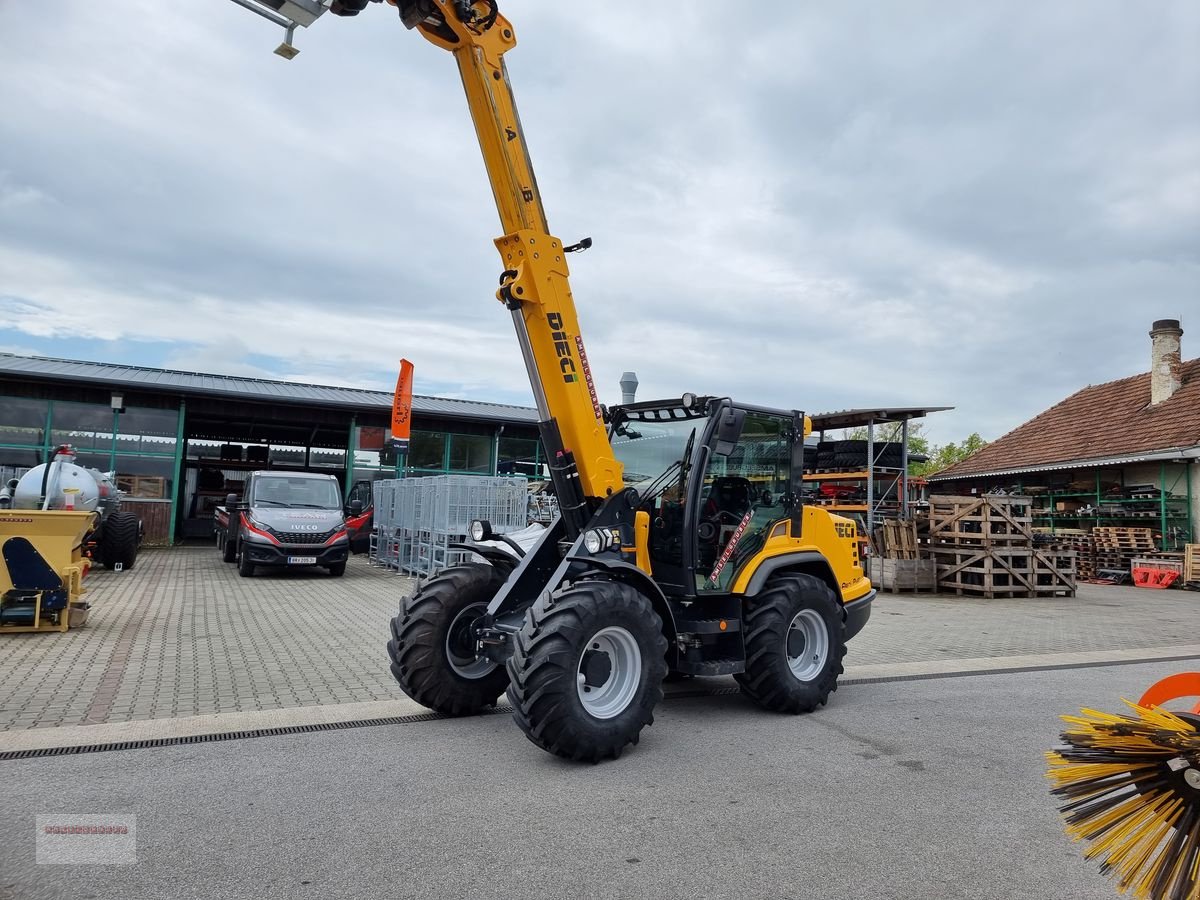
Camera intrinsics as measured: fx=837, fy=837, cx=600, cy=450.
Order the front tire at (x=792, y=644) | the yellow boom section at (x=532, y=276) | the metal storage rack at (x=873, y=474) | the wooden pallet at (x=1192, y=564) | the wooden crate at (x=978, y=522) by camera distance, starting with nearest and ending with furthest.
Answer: the yellow boom section at (x=532, y=276), the front tire at (x=792, y=644), the wooden crate at (x=978, y=522), the metal storage rack at (x=873, y=474), the wooden pallet at (x=1192, y=564)

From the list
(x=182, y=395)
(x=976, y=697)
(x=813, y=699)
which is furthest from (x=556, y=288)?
(x=182, y=395)

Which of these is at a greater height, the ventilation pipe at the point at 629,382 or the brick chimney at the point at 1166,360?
the brick chimney at the point at 1166,360

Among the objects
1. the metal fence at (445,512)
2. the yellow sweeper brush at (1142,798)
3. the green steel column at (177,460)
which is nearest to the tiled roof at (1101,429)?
the metal fence at (445,512)

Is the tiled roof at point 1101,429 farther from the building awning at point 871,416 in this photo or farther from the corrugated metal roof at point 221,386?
the corrugated metal roof at point 221,386

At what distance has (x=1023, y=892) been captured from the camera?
341 centimetres

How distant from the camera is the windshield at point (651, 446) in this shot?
621 centimetres

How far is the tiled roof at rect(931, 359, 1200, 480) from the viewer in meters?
21.5

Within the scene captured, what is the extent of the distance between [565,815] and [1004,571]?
14116 mm

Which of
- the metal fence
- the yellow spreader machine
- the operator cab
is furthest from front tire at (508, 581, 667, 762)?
the metal fence

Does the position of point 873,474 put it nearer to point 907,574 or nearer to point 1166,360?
point 907,574

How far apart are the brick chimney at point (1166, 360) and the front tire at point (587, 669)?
79.0 ft

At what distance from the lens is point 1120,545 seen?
69.1 feet

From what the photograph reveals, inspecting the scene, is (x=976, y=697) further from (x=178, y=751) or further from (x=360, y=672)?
(x=178, y=751)

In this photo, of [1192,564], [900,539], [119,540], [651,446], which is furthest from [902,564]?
[119,540]
